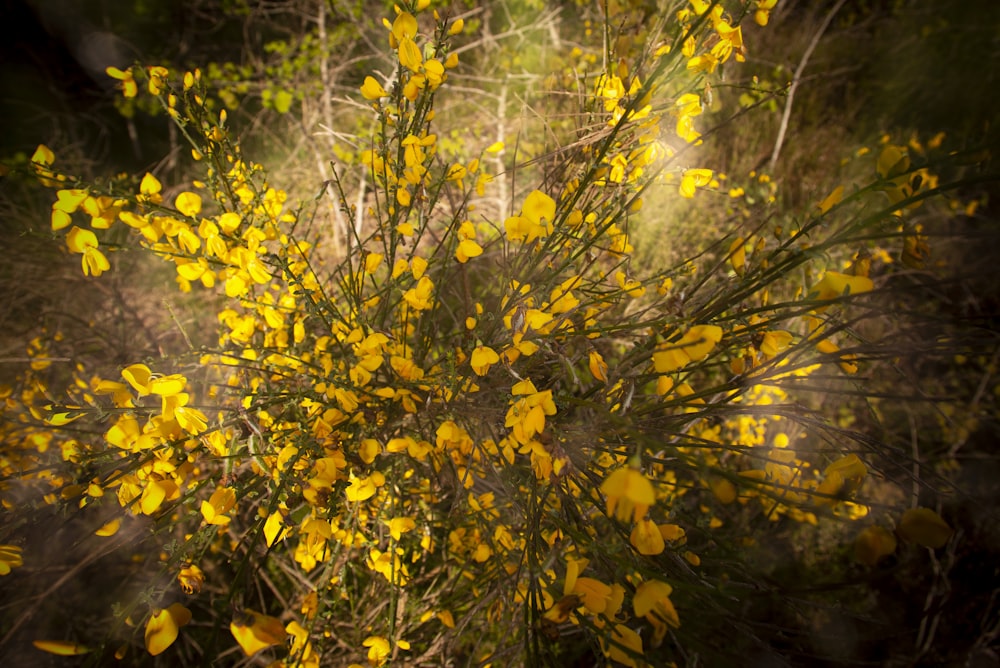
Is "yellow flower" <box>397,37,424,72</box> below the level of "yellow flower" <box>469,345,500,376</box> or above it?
above

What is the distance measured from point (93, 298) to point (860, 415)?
15.3ft

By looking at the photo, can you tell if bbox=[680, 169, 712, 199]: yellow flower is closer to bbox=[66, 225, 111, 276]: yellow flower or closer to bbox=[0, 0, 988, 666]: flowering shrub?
bbox=[0, 0, 988, 666]: flowering shrub

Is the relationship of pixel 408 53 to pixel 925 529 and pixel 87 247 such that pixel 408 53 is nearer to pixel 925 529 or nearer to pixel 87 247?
pixel 87 247

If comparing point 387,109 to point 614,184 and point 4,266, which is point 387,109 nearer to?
point 614,184

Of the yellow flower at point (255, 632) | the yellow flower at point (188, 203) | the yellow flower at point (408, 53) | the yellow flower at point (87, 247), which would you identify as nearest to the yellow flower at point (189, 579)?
the yellow flower at point (255, 632)

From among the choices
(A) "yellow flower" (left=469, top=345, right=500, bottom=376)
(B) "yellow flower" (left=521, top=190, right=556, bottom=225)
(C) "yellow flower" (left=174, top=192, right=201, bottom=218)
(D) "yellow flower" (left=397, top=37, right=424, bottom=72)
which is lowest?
(A) "yellow flower" (left=469, top=345, right=500, bottom=376)

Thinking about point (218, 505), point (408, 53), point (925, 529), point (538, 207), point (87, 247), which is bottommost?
point (218, 505)

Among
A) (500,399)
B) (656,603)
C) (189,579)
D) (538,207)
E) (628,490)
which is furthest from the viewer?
(500,399)

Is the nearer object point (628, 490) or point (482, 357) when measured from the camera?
point (628, 490)

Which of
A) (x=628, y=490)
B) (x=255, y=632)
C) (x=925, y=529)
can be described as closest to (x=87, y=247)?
(x=255, y=632)

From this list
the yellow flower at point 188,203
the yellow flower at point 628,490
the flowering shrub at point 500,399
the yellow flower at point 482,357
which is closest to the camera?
the yellow flower at point 628,490

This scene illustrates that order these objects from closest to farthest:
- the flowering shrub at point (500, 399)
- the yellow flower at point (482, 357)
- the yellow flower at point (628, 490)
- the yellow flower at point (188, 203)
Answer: the yellow flower at point (628, 490)
the flowering shrub at point (500, 399)
the yellow flower at point (482, 357)
the yellow flower at point (188, 203)

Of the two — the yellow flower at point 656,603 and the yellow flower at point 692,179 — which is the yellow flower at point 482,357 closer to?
the yellow flower at point 656,603

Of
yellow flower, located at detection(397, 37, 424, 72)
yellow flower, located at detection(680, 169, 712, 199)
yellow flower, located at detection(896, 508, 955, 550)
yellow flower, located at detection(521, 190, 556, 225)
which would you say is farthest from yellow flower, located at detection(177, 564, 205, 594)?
yellow flower, located at detection(680, 169, 712, 199)
